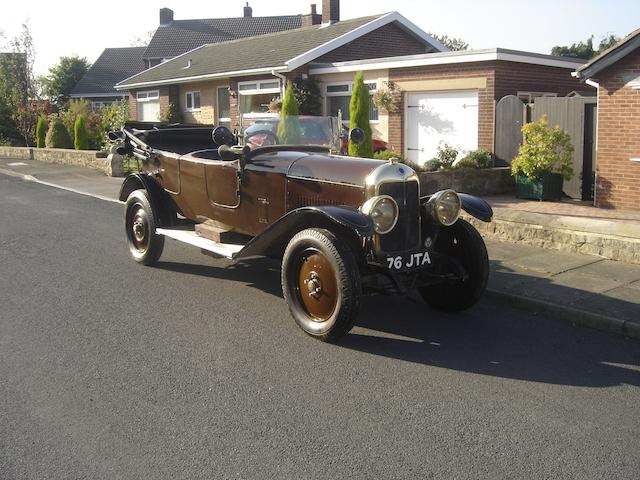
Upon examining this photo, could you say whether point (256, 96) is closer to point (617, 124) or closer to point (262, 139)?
point (617, 124)

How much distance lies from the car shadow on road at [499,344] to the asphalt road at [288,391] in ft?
0.07

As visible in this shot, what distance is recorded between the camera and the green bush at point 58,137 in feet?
80.1

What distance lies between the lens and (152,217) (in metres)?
7.90

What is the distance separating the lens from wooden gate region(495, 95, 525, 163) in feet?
49.1

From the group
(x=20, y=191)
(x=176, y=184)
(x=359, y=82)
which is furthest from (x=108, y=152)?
(x=176, y=184)

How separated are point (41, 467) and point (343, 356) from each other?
230cm

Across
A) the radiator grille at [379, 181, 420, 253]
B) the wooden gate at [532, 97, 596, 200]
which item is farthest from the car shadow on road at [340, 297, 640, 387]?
the wooden gate at [532, 97, 596, 200]

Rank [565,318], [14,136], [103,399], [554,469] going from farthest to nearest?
[14,136] < [565,318] < [103,399] < [554,469]

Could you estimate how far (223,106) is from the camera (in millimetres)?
25797

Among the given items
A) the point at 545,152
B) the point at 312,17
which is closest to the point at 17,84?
the point at 312,17

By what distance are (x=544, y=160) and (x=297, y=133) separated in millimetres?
6357

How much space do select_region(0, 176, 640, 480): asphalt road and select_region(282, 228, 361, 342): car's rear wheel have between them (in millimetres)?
190

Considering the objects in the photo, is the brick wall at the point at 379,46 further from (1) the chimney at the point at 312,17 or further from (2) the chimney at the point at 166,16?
(2) the chimney at the point at 166,16

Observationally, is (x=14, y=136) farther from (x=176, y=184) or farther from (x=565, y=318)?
(x=565, y=318)
